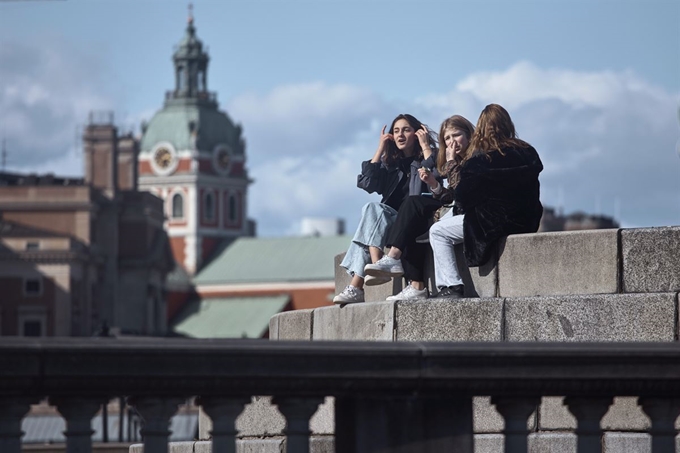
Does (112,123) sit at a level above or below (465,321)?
above

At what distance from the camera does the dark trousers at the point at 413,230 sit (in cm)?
973

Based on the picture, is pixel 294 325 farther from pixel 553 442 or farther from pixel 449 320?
pixel 553 442

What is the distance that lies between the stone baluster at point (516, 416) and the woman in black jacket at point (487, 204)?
298 centimetres

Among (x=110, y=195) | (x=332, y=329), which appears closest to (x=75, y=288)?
(x=110, y=195)

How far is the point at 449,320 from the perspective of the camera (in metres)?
9.12

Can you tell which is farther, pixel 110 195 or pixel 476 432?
pixel 110 195

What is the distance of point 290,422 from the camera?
238 inches

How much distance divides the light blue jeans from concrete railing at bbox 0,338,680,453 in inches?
147

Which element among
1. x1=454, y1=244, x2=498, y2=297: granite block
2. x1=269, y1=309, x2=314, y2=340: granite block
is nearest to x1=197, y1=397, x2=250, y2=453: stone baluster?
Result: x1=454, y1=244, x2=498, y2=297: granite block

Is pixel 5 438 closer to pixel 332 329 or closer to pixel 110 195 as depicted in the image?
pixel 332 329

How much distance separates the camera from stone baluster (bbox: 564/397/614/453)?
615 cm

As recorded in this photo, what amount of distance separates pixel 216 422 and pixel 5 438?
752 mm

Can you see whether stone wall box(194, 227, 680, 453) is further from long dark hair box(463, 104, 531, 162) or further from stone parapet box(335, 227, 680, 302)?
long dark hair box(463, 104, 531, 162)

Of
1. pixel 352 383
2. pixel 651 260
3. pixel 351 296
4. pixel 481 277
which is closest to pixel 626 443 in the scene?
pixel 651 260
